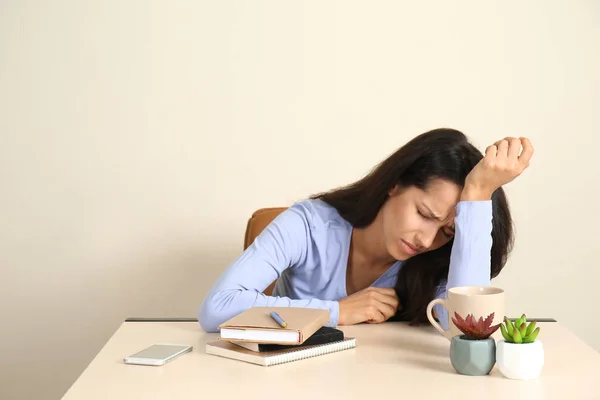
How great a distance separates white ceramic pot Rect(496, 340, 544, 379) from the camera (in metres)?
1.18

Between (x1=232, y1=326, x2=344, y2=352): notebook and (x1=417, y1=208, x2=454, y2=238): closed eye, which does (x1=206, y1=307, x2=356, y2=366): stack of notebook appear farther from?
(x1=417, y1=208, x2=454, y2=238): closed eye

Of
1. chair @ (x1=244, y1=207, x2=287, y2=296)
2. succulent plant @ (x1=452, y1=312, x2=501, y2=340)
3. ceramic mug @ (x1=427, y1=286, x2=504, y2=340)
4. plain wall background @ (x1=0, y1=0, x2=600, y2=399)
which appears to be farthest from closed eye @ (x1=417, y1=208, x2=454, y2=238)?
plain wall background @ (x1=0, y1=0, x2=600, y2=399)

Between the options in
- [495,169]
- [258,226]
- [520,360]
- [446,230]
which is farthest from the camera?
[258,226]

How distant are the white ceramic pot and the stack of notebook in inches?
12.5

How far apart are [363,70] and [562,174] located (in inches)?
34.5

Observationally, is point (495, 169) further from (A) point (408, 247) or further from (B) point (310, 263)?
(B) point (310, 263)

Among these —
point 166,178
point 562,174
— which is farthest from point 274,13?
point 562,174

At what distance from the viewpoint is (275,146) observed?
2.80 meters

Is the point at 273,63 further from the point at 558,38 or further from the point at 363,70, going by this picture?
the point at 558,38

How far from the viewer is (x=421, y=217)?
5.51 ft

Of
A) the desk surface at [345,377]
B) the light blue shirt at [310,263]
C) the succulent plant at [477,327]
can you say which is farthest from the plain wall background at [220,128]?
the succulent plant at [477,327]

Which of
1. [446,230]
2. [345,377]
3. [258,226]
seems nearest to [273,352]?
[345,377]

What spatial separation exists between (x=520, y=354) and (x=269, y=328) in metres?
0.43

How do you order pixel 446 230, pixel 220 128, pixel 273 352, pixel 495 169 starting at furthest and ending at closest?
pixel 220 128, pixel 446 230, pixel 495 169, pixel 273 352
